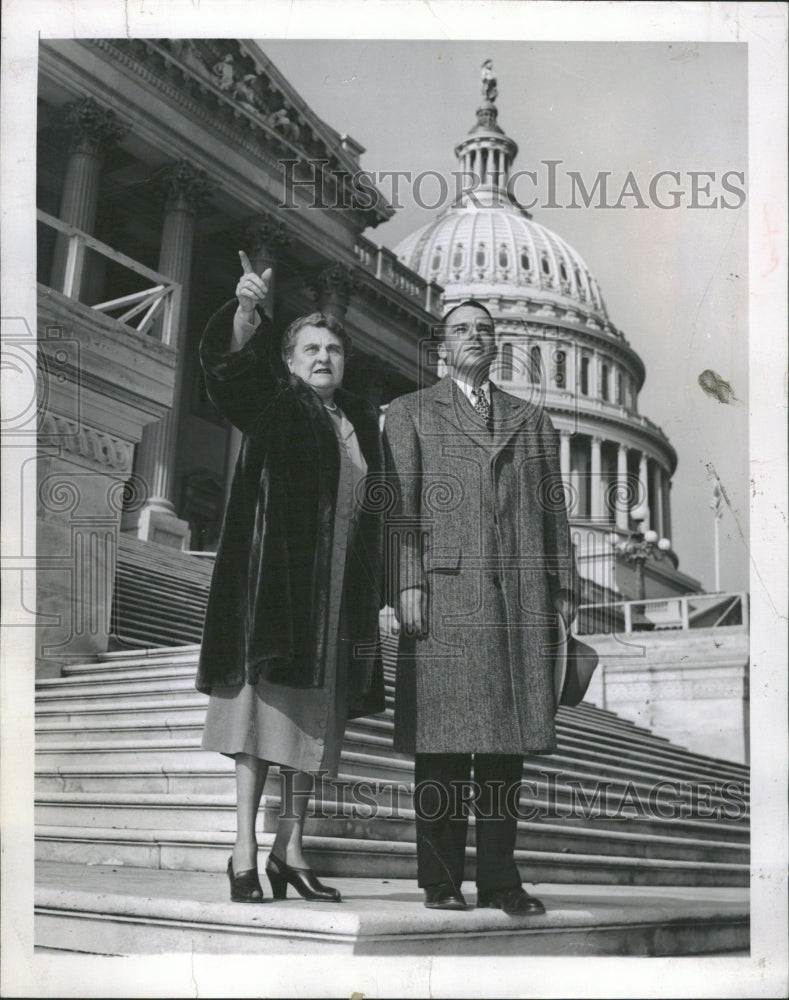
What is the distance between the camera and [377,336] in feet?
Answer: 23.0

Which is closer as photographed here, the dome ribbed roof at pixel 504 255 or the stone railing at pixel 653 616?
the dome ribbed roof at pixel 504 255

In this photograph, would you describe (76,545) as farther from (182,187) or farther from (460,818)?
(182,187)

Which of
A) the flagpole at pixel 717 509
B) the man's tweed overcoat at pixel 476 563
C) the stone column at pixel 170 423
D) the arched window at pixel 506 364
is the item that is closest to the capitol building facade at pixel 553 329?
the arched window at pixel 506 364

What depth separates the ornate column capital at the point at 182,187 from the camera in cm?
1686

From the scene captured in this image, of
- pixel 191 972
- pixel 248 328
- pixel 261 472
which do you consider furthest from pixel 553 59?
pixel 191 972

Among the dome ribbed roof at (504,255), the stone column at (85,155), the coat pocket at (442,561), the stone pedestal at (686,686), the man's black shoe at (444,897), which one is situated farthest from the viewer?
the stone pedestal at (686,686)

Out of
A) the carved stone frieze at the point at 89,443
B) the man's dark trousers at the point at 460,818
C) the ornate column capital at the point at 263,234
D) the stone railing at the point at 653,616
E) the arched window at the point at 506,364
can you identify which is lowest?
the man's dark trousers at the point at 460,818

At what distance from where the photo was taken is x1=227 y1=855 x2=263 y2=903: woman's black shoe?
4.52 metres

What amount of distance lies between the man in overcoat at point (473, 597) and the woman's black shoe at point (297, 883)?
1.32ft

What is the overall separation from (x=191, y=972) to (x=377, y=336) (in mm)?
3705

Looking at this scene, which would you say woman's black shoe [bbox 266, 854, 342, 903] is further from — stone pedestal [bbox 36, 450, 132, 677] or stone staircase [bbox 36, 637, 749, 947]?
stone pedestal [bbox 36, 450, 132, 677]

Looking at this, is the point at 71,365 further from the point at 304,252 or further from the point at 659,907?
the point at 659,907

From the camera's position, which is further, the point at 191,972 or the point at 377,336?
the point at 377,336

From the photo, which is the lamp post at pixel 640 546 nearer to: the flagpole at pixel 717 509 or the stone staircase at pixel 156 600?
the flagpole at pixel 717 509
